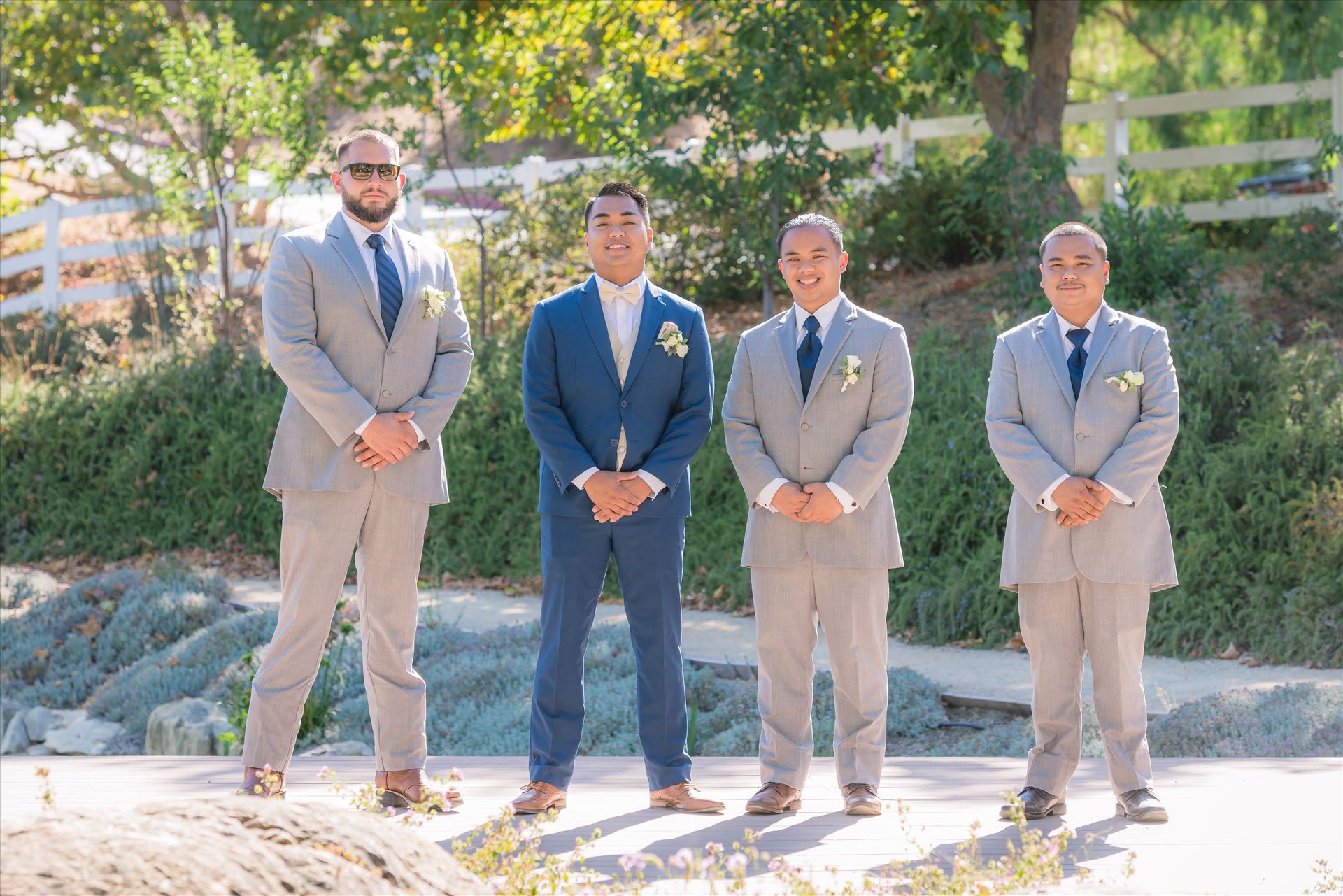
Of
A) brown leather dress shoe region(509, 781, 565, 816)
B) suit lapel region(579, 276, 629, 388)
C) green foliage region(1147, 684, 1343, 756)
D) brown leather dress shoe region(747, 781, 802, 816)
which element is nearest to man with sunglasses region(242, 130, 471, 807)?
brown leather dress shoe region(509, 781, 565, 816)

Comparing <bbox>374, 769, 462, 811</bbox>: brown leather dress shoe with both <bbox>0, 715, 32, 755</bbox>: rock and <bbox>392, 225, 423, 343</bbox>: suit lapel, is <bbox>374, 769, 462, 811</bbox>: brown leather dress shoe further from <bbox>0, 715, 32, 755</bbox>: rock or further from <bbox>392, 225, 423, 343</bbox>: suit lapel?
<bbox>0, 715, 32, 755</bbox>: rock

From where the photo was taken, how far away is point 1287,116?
564 inches

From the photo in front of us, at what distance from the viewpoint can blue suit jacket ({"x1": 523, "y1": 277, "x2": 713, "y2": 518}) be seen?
431 cm

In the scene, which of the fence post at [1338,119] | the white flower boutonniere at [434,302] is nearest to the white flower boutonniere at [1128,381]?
the white flower boutonniere at [434,302]

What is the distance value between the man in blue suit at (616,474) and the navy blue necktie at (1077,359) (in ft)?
3.82

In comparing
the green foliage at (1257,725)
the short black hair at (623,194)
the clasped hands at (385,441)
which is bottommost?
the green foliage at (1257,725)

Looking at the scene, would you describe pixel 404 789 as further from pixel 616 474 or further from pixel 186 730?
pixel 186 730

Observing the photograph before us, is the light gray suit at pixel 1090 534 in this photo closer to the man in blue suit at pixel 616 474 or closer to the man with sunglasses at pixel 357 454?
the man in blue suit at pixel 616 474

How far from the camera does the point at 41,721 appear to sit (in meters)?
7.03

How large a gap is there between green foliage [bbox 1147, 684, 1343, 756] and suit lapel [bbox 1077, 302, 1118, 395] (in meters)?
2.05

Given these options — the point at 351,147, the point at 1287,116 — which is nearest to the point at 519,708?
the point at 351,147

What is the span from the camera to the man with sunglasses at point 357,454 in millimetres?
4211

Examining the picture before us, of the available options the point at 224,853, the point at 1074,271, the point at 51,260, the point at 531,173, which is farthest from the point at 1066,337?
the point at 51,260

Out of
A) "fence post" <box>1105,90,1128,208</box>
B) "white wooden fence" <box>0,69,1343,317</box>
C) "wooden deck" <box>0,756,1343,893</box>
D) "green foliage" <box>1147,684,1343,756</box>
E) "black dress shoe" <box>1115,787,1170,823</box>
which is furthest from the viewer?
"fence post" <box>1105,90,1128,208</box>
